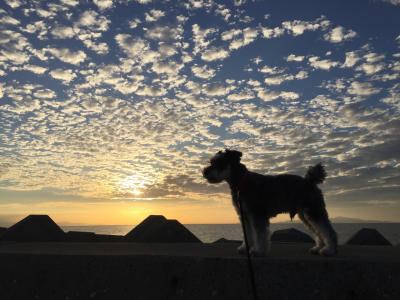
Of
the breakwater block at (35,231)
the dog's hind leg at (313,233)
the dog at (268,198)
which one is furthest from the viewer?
the breakwater block at (35,231)

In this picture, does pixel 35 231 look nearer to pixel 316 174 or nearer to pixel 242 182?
pixel 242 182

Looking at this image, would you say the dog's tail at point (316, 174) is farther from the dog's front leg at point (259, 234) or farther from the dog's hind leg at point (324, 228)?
the dog's front leg at point (259, 234)

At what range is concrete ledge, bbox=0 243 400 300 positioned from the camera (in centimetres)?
768

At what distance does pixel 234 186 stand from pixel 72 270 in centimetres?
443

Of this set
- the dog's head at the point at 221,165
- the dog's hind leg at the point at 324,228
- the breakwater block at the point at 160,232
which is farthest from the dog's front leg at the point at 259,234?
the breakwater block at the point at 160,232

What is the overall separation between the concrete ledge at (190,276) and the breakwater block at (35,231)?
10.7 meters

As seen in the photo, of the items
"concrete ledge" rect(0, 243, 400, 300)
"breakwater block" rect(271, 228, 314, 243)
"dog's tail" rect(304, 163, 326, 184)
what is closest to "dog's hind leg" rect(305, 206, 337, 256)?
"concrete ledge" rect(0, 243, 400, 300)

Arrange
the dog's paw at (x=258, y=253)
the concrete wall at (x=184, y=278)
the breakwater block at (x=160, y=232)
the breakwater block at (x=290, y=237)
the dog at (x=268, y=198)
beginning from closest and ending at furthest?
the concrete wall at (x=184, y=278)
the dog's paw at (x=258, y=253)
the dog at (x=268, y=198)
the breakwater block at (x=160, y=232)
the breakwater block at (x=290, y=237)

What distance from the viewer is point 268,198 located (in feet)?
30.8

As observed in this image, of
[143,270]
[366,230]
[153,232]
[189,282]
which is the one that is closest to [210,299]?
[189,282]

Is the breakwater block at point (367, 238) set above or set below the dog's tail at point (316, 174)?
below

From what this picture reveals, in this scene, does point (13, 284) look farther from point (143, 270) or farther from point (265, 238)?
point (265, 238)

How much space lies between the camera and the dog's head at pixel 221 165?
30.1 feet

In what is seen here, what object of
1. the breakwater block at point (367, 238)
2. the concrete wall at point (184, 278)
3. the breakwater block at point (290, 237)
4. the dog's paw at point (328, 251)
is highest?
the breakwater block at point (290, 237)
